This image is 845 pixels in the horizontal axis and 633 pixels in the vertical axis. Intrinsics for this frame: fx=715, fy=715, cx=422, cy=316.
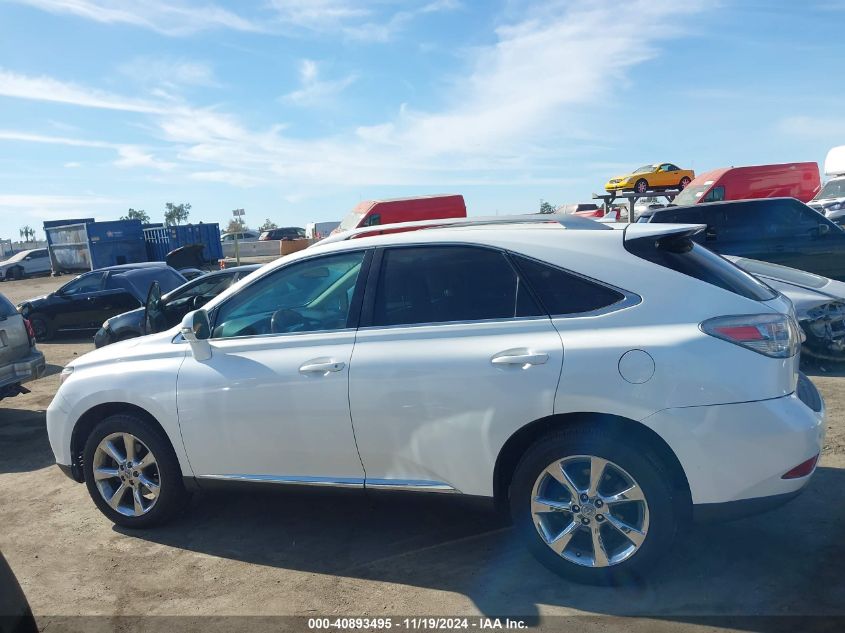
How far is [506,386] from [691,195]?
18.8 meters

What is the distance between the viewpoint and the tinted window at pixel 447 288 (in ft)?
12.2

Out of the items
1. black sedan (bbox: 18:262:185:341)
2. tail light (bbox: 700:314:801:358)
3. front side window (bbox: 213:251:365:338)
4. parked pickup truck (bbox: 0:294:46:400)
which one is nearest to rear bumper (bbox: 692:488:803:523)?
tail light (bbox: 700:314:801:358)

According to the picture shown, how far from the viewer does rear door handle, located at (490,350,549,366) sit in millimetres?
3451

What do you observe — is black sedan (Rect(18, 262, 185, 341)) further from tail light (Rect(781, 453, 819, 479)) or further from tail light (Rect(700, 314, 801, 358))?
tail light (Rect(781, 453, 819, 479))

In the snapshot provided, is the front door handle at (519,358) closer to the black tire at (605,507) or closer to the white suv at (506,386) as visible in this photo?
the white suv at (506,386)

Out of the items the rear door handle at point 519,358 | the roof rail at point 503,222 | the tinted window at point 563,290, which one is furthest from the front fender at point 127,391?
the tinted window at point 563,290

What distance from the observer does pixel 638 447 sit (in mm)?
3346

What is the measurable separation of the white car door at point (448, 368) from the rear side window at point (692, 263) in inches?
24.0

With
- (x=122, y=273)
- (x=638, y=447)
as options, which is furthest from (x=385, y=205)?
(x=638, y=447)

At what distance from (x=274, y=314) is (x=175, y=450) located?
3.41ft

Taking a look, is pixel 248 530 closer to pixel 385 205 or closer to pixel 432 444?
pixel 432 444

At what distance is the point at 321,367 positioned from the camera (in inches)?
153

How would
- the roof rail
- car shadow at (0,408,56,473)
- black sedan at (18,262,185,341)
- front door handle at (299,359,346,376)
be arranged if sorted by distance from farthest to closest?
black sedan at (18,262,185,341), car shadow at (0,408,56,473), the roof rail, front door handle at (299,359,346,376)

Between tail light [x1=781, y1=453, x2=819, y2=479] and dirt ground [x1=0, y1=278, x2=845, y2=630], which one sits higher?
tail light [x1=781, y1=453, x2=819, y2=479]
